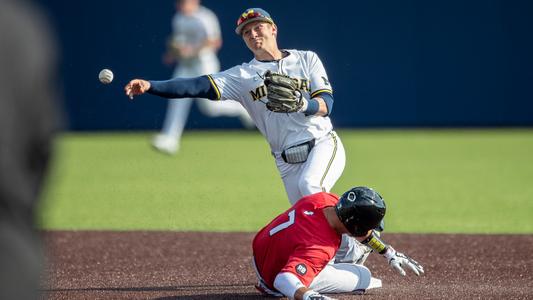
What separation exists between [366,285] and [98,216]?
15.3 ft

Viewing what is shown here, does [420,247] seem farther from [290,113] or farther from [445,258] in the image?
[290,113]

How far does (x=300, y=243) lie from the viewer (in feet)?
17.4

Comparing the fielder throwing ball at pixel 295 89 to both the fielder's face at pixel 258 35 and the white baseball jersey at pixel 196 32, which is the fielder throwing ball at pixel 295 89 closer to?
the fielder's face at pixel 258 35

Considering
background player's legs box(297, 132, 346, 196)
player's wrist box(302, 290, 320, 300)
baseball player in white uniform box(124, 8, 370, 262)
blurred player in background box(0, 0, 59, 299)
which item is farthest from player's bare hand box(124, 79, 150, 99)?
blurred player in background box(0, 0, 59, 299)

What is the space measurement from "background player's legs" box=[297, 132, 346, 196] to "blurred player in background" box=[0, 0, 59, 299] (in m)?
4.13

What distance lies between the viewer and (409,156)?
51.1 feet

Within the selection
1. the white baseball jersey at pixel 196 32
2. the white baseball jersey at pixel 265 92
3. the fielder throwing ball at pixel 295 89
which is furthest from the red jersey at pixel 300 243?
the white baseball jersey at pixel 196 32

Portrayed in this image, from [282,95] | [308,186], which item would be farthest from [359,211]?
[282,95]

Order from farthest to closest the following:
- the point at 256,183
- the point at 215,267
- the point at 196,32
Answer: the point at 196,32 → the point at 256,183 → the point at 215,267

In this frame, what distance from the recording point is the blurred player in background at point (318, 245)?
5.12 meters

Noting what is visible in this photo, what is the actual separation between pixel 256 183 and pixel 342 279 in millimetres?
6700

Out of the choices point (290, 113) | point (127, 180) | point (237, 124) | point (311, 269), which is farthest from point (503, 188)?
point (237, 124)

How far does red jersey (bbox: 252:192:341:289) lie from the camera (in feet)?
17.0

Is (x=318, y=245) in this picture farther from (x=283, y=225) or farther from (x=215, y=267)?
(x=215, y=267)
